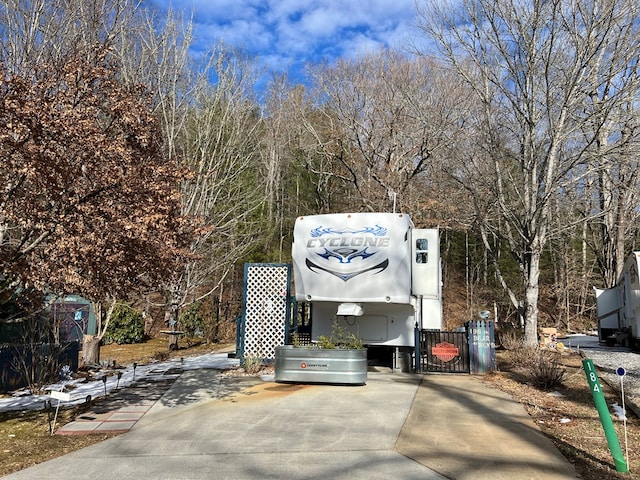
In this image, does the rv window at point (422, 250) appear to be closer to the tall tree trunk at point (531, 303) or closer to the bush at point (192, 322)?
the tall tree trunk at point (531, 303)

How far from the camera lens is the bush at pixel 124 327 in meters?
20.0

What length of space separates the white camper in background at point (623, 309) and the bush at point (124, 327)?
16750 millimetres

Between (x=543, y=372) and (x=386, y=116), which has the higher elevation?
(x=386, y=116)

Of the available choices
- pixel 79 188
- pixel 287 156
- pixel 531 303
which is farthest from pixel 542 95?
pixel 287 156

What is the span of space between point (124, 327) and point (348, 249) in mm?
13576

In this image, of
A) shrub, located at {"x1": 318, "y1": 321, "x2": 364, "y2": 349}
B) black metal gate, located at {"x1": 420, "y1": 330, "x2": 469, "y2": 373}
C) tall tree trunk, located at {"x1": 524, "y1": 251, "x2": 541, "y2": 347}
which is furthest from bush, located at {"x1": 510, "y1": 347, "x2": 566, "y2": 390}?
tall tree trunk, located at {"x1": 524, "y1": 251, "x2": 541, "y2": 347}

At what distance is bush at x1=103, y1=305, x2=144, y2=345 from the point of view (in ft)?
65.7

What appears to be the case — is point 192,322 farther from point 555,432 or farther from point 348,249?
point 555,432

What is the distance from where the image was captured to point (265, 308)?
12164 millimetres

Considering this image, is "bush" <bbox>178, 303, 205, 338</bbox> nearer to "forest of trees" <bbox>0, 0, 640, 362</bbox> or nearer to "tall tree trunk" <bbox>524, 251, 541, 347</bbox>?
"forest of trees" <bbox>0, 0, 640, 362</bbox>

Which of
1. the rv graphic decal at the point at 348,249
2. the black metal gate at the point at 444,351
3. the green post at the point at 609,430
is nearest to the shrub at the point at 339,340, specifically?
the rv graphic decal at the point at 348,249

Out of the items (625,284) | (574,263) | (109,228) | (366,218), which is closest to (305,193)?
(574,263)

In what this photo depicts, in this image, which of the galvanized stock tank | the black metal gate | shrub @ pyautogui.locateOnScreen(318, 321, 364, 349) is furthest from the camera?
the black metal gate

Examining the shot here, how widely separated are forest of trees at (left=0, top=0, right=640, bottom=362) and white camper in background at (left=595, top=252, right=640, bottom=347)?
7.45 feet
